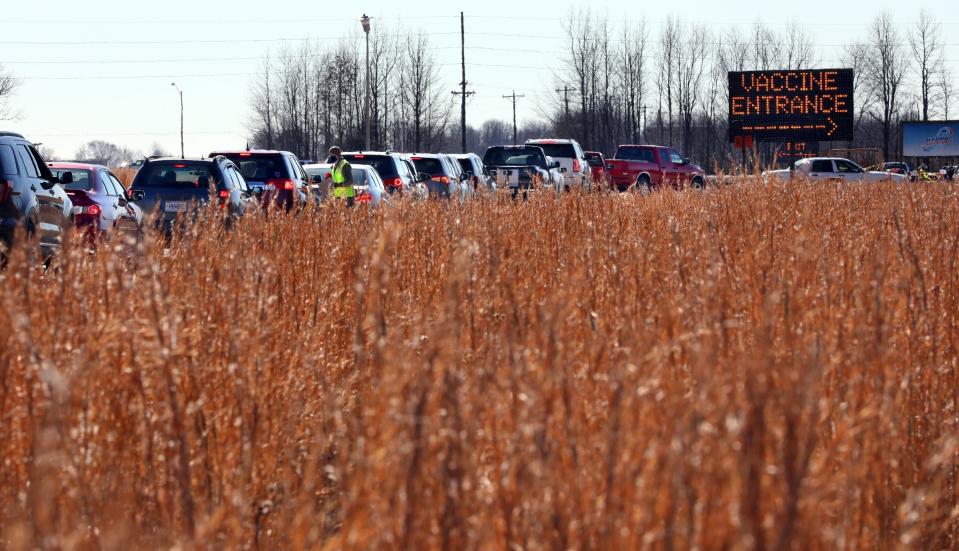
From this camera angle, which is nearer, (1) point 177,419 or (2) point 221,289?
(1) point 177,419

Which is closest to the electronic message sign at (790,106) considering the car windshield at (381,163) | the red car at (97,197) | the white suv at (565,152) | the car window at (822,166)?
the white suv at (565,152)

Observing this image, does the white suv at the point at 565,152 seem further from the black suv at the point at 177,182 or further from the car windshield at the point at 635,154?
the black suv at the point at 177,182

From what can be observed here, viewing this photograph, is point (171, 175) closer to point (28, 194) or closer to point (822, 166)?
point (28, 194)

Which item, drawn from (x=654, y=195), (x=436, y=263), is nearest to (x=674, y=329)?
(x=436, y=263)

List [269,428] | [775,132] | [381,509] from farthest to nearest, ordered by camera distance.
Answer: [775,132], [269,428], [381,509]

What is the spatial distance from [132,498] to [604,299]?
2.53 meters

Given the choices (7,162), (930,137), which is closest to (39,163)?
(7,162)

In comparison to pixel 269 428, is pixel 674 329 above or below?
above

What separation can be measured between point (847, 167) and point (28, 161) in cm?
3496

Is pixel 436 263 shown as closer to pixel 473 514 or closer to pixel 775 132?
pixel 473 514

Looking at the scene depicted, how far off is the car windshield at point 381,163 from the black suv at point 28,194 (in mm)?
9459

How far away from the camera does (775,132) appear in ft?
124

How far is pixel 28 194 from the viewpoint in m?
12.2

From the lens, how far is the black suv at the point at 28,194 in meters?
11.9
